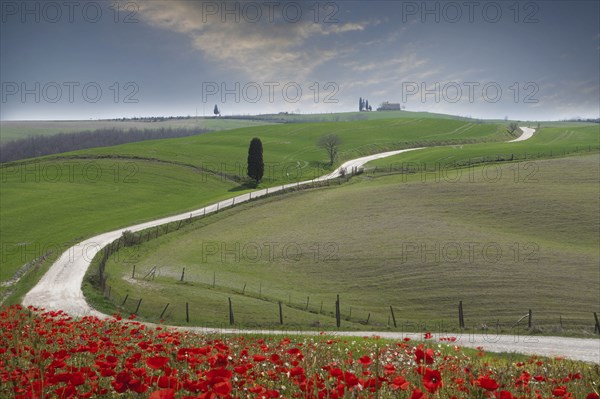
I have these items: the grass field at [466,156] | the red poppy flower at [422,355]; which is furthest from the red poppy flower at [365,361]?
the grass field at [466,156]

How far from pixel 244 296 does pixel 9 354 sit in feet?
106

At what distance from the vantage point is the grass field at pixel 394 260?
3366 cm

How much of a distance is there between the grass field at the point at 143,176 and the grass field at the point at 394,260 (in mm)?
14344

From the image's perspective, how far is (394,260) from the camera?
4353 cm

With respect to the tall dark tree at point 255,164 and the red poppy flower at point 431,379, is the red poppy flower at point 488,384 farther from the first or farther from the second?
the tall dark tree at point 255,164

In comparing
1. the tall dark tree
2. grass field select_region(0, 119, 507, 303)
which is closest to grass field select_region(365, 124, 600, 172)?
grass field select_region(0, 119, 507, 303)

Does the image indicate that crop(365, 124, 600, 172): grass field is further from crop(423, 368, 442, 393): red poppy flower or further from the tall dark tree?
crop(423, 368, 442, 393): red poppy flower

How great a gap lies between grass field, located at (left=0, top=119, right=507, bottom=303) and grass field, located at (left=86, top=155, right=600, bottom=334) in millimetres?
14344

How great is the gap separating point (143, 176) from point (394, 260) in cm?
7848

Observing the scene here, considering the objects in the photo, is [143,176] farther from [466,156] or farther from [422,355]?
[422,355]

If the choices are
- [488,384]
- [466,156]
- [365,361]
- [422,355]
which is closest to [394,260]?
[422,355]

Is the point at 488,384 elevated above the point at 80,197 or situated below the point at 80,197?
above

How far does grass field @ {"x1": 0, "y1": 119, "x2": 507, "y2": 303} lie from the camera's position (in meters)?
63.8

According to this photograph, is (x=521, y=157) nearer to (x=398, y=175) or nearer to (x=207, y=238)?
(x=398, y=175)
